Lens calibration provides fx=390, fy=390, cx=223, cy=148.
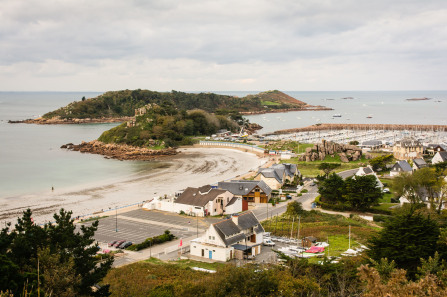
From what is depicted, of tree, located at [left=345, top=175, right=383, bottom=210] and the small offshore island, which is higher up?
the small offshore island

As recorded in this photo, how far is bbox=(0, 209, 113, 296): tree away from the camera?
11.1 metres

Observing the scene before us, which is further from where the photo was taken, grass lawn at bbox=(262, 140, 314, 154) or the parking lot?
grass lawn at bbox=(262, 140, 314, 154)

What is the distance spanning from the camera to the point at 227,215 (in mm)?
35000

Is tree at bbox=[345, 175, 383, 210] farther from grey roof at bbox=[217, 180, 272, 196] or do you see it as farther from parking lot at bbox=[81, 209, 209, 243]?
parking lot at bbox=[81, 209, 209, 243]

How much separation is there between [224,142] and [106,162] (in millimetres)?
27843

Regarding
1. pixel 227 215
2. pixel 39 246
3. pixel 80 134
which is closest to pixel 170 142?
pixel 80 134

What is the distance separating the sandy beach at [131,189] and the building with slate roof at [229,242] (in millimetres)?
16383

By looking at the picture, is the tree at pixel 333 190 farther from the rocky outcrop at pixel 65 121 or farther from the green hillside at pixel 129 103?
the rocky outcrop at pixel 65 121

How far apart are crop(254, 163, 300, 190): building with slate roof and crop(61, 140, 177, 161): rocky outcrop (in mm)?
29523

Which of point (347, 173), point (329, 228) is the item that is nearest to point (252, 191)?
point (329, 228)

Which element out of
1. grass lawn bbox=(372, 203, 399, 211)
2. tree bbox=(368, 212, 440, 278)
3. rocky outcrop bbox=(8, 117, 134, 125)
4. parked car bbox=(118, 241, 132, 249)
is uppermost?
rocky outcrop bbox=(8, 117, 134, 125)

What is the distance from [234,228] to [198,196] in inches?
432

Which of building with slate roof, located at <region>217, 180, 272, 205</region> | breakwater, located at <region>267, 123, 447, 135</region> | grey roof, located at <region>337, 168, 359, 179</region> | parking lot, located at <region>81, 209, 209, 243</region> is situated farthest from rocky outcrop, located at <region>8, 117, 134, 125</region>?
parking lot, located at <region>81, 209, 209, 243</region>

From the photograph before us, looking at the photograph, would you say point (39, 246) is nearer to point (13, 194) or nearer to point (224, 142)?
point (13, 194)
